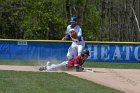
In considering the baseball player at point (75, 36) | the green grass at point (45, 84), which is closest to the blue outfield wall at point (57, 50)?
the baseball player at point (75, 36)

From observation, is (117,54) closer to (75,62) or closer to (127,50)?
(127,50)

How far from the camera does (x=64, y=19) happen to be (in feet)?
153

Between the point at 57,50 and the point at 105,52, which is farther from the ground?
the point at 57,50

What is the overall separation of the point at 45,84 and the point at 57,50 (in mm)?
13694

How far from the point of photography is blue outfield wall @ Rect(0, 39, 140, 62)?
84.8ft

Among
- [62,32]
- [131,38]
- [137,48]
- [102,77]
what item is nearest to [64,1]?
[62,32]

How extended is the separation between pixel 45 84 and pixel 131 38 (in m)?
49.4

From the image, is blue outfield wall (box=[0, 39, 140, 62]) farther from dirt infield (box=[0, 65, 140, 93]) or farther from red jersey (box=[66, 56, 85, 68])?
dirt infield (box=[0, 65, 140, 93])

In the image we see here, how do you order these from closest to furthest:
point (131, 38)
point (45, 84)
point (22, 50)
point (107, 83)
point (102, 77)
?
1. point (45, 84)
2. point (107, 83)
3. point (102, 77)
4. point (22, 50)
5. point (131, 38)

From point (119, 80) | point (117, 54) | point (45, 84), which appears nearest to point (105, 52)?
point (117, 54)

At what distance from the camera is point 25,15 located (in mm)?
44625

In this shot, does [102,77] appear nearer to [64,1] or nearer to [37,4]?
[37,4]

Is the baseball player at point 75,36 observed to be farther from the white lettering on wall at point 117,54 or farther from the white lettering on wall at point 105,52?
the white lettering on wall at point 117,54

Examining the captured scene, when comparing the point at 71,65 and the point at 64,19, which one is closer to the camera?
the point at 71,65
